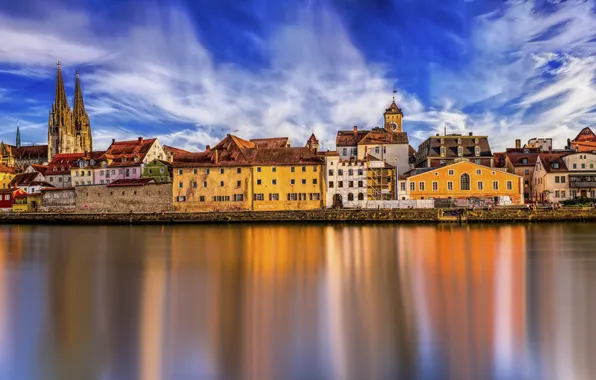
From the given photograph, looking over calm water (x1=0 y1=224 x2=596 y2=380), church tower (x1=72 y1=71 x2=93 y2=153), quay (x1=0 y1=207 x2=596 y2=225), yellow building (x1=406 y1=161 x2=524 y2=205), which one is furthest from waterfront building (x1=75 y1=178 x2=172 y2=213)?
church tower (x1=72 y1=71 x2=93 y2=153)

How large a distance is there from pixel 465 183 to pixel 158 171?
1460 inches

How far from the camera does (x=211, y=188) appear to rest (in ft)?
173

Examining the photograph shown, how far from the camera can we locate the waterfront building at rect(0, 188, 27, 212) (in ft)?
212

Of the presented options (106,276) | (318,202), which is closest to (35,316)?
(106,276)

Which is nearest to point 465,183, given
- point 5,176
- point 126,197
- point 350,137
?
point 350,137

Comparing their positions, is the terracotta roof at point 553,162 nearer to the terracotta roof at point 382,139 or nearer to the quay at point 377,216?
the quay at point 377,216

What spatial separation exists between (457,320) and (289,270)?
9.16m

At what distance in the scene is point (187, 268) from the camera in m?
21.5

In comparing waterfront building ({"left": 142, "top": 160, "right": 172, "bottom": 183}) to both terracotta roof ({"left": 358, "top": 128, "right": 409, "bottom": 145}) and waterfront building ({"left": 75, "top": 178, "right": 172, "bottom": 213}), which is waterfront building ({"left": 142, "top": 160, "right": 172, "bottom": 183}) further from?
terracotta roof ({"left": 358, "top": 128, "right": 409, "bottom": 145})

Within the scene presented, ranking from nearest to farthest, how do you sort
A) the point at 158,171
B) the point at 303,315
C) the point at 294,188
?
the point at 303,315 < the point at 294,188 < the point at 158,171

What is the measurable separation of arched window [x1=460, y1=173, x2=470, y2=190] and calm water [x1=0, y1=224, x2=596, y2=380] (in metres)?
23.1

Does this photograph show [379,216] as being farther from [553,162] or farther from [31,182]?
[31,182]

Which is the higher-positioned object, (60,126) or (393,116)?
(60,126)

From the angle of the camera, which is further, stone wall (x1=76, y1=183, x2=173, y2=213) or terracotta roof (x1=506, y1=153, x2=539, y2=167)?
terracotta roof (x1=506, y1=153, x2=539, y2=167)
